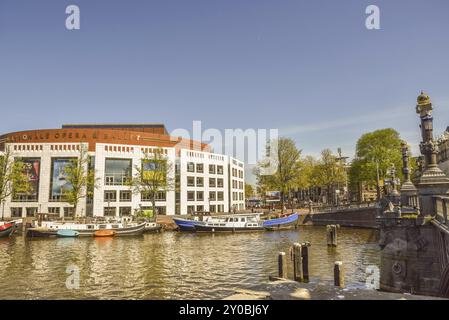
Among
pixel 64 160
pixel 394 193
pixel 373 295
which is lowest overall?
pixel 373 295

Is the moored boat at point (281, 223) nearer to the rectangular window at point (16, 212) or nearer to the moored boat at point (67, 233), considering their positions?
the moored boat at point (67, 233)

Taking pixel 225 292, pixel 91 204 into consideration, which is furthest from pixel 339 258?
pixel 91 204

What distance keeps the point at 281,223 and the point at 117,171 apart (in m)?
37.0

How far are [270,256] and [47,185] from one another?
180 feet

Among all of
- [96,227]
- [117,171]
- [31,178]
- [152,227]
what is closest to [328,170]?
[152,227]

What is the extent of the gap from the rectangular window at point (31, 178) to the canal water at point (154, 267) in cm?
2923

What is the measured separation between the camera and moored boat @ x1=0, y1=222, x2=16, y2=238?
42.8 meters

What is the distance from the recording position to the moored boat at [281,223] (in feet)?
174

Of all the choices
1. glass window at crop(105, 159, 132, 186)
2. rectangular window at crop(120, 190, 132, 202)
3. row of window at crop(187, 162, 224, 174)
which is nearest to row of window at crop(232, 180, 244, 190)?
row of window at crop(187, 162, 224, 174)

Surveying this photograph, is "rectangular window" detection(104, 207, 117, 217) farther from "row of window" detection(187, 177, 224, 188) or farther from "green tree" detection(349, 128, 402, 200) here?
"green tree" detection(349, 128, 402, 200)

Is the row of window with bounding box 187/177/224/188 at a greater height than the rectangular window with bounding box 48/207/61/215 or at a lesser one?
greater

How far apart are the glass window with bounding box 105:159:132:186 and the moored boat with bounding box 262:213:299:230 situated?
32.0 metres

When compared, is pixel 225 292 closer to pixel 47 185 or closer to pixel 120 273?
pixel 120 273
